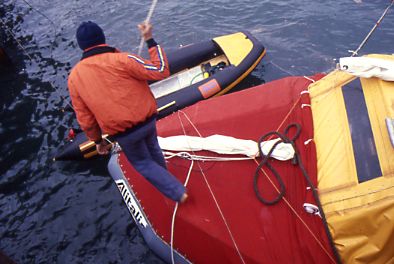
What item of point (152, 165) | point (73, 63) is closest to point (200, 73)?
point (73, 63)

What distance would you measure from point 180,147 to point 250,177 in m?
1.19

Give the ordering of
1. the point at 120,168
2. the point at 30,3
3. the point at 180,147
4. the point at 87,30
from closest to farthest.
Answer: the point at 87,30
the point at 180,147
the point at 120,168
the point at 30,3

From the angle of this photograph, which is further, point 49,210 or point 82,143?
point 82,143

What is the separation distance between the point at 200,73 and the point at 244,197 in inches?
201

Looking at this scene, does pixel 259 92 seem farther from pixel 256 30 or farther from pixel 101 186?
pixel 256 30

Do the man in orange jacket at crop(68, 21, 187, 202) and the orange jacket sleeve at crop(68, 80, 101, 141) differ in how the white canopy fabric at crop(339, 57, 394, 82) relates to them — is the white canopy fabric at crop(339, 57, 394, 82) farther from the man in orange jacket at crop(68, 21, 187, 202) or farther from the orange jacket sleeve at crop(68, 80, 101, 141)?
the orange jacket sleeve at crop(68, 80, 101, 141)

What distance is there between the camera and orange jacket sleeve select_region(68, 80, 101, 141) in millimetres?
3426

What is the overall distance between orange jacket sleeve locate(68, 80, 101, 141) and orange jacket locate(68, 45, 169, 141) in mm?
11

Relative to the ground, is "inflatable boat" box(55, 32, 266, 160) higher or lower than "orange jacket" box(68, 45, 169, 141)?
lower

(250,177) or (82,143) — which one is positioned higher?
(250,177)

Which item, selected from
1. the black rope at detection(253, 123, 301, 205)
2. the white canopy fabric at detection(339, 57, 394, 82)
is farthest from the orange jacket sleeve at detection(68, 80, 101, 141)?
the white canopy fabric at detection(339, 57, 394, 82)

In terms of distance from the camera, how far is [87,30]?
318 cm

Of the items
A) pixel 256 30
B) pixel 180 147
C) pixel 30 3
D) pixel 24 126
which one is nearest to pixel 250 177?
pixel 180 147

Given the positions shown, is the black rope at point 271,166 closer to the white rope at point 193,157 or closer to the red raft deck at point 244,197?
the red raft deck at point 244,197
